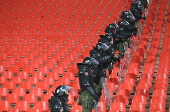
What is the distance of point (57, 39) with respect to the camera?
884 centimetres

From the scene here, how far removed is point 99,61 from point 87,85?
0.70 meters

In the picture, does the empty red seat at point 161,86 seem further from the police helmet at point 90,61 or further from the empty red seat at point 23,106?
the empty red seat at point 23,106

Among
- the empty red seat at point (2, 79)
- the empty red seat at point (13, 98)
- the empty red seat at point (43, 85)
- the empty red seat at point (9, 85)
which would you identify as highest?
the empty red seat at point (2, 79)

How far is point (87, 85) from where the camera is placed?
4508 mm

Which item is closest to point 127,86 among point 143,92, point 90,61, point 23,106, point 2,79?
point 143,92

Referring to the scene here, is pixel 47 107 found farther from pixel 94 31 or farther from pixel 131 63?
pixel 94 31

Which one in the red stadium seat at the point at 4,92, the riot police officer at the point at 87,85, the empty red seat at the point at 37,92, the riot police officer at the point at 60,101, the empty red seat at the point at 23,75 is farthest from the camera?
the empty red seat at the point at 23,75

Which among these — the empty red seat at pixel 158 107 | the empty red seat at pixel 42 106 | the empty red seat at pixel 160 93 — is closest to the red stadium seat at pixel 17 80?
the empty red seat at pixel 42 106

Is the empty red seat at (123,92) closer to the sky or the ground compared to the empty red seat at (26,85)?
closer to the ground

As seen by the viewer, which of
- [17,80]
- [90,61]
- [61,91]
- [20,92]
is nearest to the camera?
[61,91]

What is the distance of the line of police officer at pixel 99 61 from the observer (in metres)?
4.55

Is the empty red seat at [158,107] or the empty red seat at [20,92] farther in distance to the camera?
the empty red seat at [20,92]

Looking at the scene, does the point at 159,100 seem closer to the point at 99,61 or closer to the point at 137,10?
the point at 99,61

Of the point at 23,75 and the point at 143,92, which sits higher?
the point at 23,75
